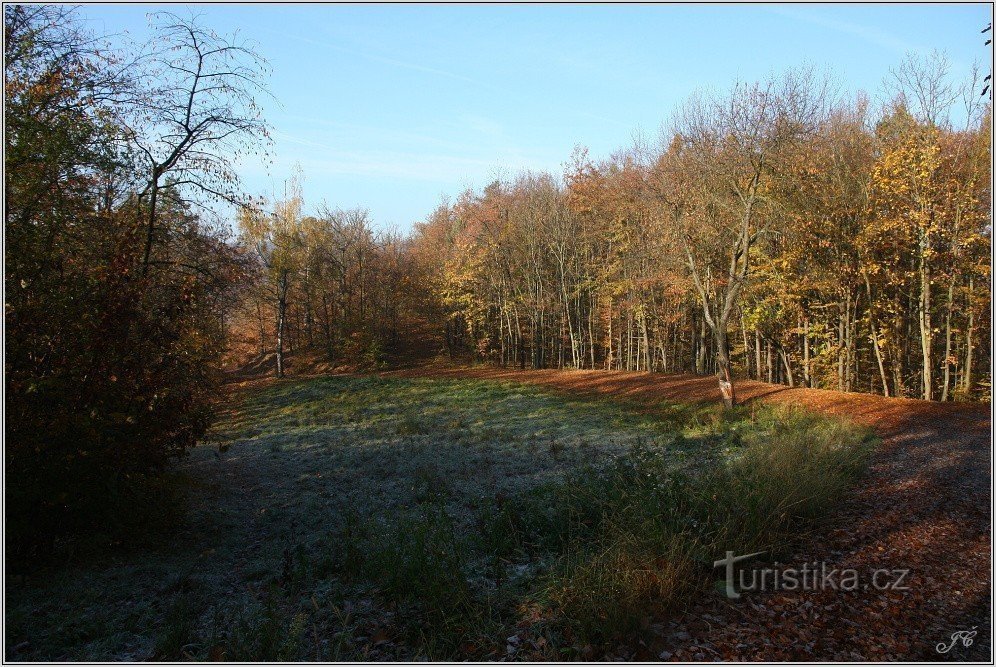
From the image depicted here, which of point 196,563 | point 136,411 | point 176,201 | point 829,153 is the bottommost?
point 196,563

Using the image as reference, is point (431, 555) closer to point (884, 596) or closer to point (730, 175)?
point (884, 596)

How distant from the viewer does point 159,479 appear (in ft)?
23.0

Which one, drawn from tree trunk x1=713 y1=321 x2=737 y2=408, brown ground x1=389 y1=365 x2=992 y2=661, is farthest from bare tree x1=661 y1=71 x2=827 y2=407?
brown ground x1=389 y1=365 x2=992 y2=661

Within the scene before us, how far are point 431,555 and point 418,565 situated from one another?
1.24 ft

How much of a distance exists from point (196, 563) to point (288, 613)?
207 centimetres

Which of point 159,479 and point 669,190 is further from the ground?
point 669,190

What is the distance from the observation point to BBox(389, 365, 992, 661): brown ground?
12.5ft

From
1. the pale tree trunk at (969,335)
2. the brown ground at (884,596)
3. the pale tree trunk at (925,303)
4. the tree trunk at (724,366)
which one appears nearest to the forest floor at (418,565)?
the brown ground at (884,596)

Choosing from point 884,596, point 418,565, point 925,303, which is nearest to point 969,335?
point 925,303

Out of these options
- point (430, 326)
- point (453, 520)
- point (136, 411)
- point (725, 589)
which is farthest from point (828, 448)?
point (430, 326)

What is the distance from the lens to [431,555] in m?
5.52

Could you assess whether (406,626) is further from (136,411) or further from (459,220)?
(459,220)

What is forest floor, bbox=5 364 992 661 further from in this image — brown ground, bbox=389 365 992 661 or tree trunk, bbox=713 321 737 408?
tree trunk, bbox=713 321 737 408

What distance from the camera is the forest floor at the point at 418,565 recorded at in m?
4.05
